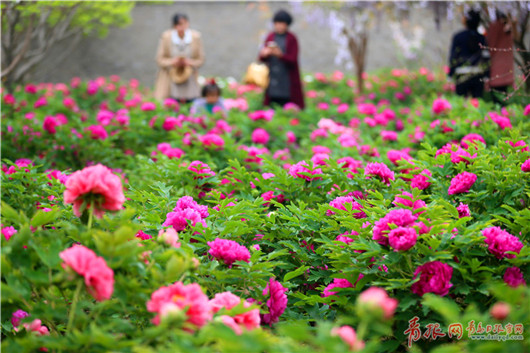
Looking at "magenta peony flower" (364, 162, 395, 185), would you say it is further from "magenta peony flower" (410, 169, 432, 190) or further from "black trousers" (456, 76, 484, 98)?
"black trousers" (456, 76, 484, 98)

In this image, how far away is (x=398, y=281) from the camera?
178cm

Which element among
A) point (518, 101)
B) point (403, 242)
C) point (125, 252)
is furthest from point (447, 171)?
point (518, 101)

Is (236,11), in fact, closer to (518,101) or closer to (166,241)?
(518,101)

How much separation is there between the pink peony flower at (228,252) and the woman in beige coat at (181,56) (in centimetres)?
579

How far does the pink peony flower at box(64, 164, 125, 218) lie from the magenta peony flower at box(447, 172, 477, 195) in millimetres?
1508

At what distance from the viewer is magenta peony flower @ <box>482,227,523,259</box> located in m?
1.82

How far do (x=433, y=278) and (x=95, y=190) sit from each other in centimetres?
106

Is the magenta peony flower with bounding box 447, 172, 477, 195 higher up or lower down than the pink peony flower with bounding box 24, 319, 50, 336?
higher up

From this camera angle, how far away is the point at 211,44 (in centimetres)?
1428

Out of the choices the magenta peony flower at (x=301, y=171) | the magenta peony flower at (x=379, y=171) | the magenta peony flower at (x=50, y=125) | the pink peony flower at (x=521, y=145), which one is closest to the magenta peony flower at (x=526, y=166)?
the pink peony flower at (x=521, y=145)

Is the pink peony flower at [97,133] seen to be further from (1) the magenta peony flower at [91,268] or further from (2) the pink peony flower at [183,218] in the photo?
(1) the magenta peony flower at [91,268]

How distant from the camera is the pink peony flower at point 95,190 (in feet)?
4.67

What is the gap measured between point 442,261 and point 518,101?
348 centimetres

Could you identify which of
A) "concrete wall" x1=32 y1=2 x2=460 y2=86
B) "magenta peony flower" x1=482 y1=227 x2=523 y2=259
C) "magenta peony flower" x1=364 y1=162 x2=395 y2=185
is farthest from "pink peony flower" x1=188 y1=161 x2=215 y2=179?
"concrete wall" x1=32 y1=2 x2=460 y2=86
